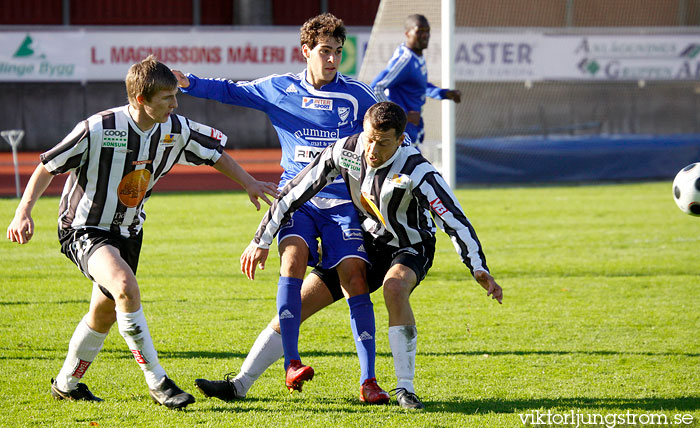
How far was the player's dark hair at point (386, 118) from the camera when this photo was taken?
397 centimetres

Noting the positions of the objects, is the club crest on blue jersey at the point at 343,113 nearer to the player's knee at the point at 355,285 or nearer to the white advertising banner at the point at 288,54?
the player's knee at the point at 355,285

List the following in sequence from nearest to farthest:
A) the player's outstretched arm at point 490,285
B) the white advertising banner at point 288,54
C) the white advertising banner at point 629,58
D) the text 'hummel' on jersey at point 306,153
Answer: the player's outstretched arm at point 490,285, the text 'hummel' on jersey at point 306,153, the white advertising banner at point 288,54, the white advertising banner at point 629,58

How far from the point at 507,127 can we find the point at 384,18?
14.0 ft

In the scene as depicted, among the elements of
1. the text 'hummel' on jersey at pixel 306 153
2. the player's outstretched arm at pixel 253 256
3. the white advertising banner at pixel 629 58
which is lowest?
the player's outstretched arm at pixel 253 256

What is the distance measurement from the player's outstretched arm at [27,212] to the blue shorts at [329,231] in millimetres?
1204

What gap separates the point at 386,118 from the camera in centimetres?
397

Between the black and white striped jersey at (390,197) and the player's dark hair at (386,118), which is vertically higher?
the player's dark hair at (386,118)

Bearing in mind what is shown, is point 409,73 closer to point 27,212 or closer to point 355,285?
point 355,285

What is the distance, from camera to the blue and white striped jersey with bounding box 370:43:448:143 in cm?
955

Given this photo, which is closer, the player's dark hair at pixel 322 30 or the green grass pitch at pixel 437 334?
the green grass pitch at pixel 437 334

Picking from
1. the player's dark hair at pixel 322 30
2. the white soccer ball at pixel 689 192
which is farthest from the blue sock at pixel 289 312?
the white soccer ball at pixel 689 192

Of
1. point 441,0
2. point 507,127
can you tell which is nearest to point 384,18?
point 441,0

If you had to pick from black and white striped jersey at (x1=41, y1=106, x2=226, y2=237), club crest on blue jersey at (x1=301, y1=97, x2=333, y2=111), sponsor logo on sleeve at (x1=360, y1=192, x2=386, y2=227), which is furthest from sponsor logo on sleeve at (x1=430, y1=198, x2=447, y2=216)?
black and white striped jersey at (x1=41, y1=106, x2=226, y2=237)

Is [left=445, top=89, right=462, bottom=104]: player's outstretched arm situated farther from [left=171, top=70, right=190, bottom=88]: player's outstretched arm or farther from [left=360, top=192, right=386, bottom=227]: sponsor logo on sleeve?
[left=360, top=192, right=386, bottom=227]: sponsor logo on sleeve
